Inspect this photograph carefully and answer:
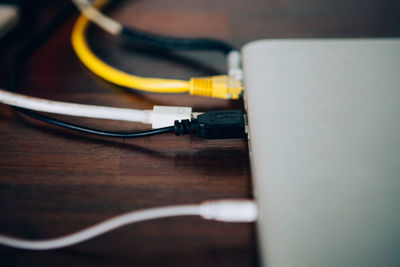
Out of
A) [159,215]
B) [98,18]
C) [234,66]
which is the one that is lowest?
[159,215]

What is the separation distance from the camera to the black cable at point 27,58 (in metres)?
0.35

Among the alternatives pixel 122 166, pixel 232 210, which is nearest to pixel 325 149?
pixel 232 210

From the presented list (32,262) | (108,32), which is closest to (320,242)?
(32,262)

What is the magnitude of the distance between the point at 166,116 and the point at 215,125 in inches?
2.6

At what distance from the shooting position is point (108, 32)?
53 cm

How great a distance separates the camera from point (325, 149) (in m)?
0.27

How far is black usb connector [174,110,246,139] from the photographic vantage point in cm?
34

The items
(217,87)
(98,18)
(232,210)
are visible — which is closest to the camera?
(232,210)

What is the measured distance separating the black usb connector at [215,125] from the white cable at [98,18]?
0.92 feet

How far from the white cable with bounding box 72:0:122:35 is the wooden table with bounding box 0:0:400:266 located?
0.02 m

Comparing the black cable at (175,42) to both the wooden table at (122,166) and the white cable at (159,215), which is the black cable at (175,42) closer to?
the wooden table at (122,166)

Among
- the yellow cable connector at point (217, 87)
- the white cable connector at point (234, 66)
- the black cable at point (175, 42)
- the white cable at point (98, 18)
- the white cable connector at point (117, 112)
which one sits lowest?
the white cable connector at point (117, 112)

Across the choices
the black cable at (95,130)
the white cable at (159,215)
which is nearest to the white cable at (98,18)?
the black cable at (95,130)

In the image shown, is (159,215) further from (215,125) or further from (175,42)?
(175,42)
